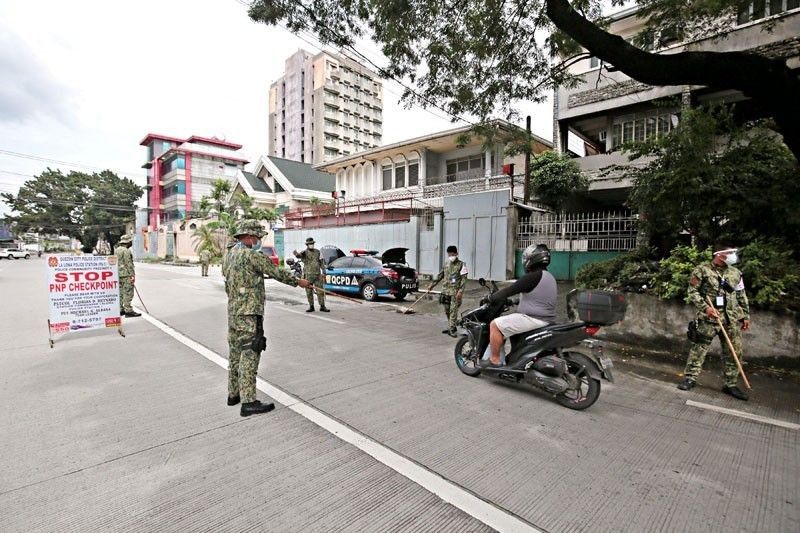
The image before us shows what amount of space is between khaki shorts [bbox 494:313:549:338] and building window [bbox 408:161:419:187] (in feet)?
62.4

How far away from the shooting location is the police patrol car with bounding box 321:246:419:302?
11.6 m

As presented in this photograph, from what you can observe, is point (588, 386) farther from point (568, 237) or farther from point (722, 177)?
point (568, 237)

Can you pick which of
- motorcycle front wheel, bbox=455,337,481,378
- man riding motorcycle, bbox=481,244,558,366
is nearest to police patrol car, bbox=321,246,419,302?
motorcycle front wheel, bbox=455,337,481,378

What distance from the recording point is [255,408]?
3.69 metres

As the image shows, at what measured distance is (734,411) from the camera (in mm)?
3928

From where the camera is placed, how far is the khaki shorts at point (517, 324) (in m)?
4.14

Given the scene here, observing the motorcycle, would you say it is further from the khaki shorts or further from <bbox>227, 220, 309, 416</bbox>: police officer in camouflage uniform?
<bbox>227, 220, 309, 416</bbox>: police officer in camouflage uniform

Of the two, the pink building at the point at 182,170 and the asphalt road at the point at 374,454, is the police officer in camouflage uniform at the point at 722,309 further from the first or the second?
the pink building at the point at 182,170

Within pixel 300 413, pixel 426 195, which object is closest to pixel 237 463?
pixel 300 413

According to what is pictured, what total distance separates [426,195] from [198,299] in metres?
13.0

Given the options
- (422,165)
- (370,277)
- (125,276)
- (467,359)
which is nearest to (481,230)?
(370,277)

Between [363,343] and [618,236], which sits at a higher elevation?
[618,236]

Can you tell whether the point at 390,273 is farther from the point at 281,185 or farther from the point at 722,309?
the point at 281,185

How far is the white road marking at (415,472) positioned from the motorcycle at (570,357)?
1.78 metres
